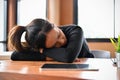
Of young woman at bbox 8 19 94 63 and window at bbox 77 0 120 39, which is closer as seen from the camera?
young woman at bbox 8 19 94 63

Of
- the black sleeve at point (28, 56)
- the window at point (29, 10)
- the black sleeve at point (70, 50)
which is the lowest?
the black sleeve at point (28, 56)

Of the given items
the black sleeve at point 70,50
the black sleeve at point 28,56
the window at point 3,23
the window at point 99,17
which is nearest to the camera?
the black sleeve at point 70,50

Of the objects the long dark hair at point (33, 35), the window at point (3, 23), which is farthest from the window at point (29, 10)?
the long dark hair at point (33, 35)

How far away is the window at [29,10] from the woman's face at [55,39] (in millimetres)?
2073

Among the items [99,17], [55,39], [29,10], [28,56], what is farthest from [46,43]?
[99,17]

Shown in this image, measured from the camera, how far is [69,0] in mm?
4250

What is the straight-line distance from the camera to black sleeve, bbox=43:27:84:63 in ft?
4.49

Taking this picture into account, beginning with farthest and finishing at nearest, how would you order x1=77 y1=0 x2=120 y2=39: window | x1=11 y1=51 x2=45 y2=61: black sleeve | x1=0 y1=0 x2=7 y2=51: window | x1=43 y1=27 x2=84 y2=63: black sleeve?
x1=77 y1=0 x2=120 y2=39: window
x1=0 y1=0 x2=7 y2=51: window
x1=11 y1=51 x2=45 y2=61: black sleeve
x1=43 y1=27 x2=84 y2=63: black sleeve

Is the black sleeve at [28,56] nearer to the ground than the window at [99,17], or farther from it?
nearer to the ground

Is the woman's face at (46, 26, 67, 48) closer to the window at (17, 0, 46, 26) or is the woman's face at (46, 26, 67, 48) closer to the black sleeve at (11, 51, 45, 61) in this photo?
the black sleeve at (11, 51, 45, 61)

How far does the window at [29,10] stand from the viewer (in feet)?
11.7

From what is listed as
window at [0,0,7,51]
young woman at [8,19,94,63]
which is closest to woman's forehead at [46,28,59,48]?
young woman at [8,19,94,63]

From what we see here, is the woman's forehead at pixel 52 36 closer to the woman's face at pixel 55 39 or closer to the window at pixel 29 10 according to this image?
the woman's face at pixel 55 39

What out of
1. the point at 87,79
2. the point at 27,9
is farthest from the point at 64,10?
the point at 87,79
